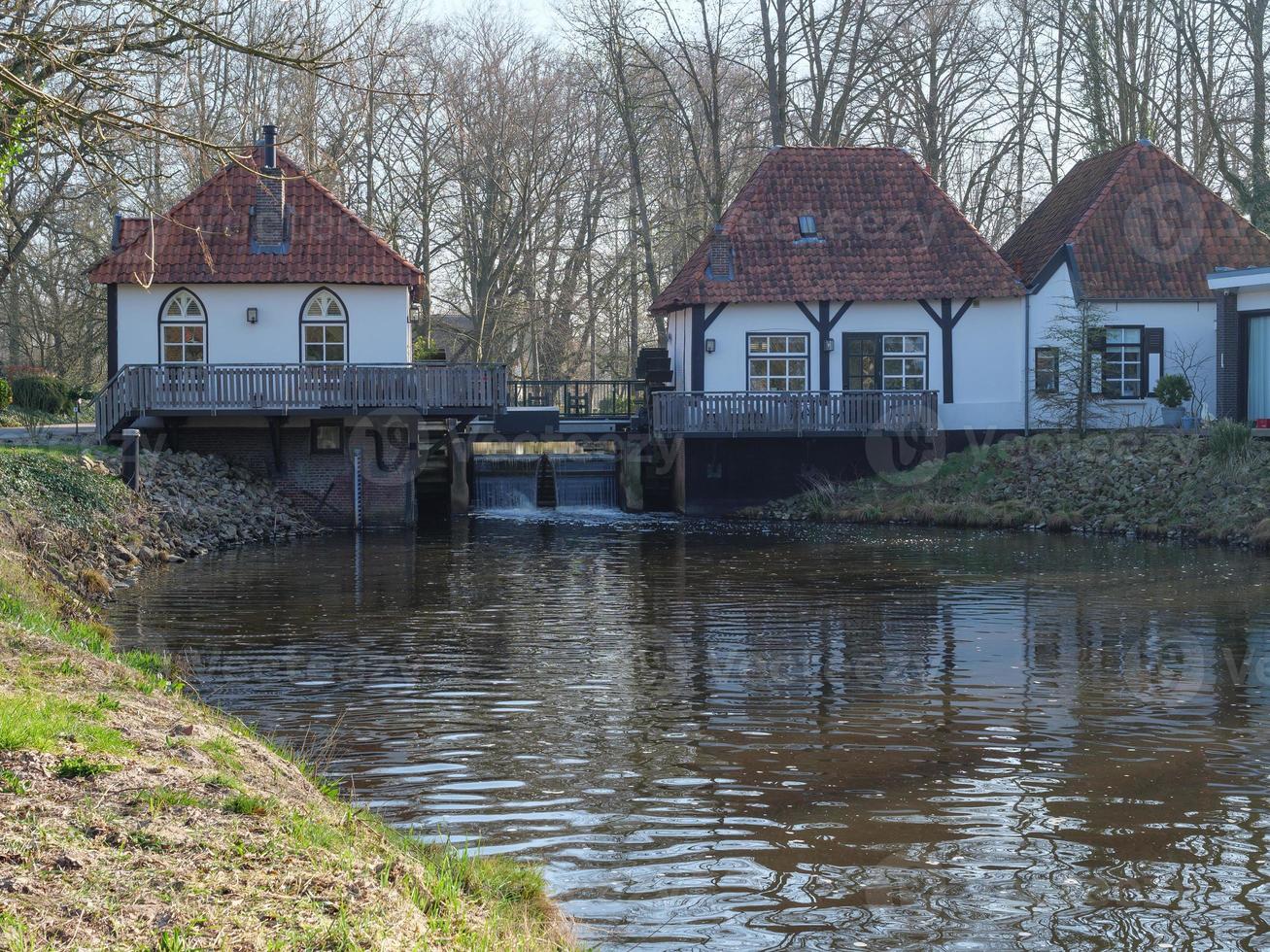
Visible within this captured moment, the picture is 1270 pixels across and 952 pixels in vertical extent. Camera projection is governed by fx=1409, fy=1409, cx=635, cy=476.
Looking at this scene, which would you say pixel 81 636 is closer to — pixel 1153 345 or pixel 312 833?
pixel 312 833

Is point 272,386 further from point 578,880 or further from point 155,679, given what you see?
point 578,880

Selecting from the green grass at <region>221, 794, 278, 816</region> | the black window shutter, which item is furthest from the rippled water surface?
the black window shutter

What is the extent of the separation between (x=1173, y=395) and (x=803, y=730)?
69.2 feet

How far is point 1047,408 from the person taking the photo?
2989 cm

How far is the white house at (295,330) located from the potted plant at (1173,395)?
13508mm

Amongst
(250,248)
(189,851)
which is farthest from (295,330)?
(189,851)

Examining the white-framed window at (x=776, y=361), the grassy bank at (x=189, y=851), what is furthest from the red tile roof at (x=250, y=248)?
the grassy bank at (x=189, y=851)

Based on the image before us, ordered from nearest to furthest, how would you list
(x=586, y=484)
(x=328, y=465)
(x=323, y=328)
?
(x=328, y=465) → (x=323, y=328) → (x=586, y=484)

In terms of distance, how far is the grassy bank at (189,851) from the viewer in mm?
4773

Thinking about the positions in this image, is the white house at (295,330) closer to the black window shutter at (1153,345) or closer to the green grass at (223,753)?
the black window shutter at (1153,345)

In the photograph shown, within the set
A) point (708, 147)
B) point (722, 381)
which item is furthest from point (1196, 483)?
point (708, 147)

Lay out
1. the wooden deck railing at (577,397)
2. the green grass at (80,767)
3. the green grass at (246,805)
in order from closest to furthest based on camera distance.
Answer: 1. the green grass at (246,805)
2. the green grass at (80,767)
3. the wooden deck railing at (577,397)

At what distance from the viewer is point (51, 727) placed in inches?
270

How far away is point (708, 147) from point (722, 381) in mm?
14549
